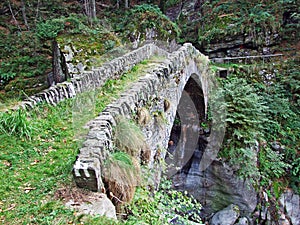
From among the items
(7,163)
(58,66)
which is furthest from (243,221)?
(58,66)

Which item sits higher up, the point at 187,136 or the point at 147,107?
the point at 147,107

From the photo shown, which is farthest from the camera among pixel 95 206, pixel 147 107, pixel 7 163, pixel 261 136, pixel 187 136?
pixel 187 136

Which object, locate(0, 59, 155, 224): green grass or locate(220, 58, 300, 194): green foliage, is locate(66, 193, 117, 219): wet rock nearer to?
locate(0, 59, 155, 224): green grass

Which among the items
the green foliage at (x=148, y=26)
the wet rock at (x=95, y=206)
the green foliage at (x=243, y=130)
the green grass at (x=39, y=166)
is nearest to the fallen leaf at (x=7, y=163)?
the green grass at (x=39, y=166)

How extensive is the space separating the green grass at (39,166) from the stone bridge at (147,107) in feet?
1.07

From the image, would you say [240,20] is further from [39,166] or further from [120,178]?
[39,166]

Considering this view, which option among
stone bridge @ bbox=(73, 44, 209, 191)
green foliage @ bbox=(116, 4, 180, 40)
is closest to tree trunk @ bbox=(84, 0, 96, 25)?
green foliage @ bbox=(116, 4, 180, 40)

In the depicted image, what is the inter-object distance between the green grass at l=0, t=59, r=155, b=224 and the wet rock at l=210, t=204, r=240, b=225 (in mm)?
7268

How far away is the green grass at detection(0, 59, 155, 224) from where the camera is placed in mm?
2004

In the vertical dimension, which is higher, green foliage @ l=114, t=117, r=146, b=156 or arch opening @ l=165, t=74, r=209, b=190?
green foliage @ l=114, t=117, r=146, b=156

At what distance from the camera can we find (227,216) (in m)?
9.13

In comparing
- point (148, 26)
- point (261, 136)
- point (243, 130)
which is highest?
point (148, 26)

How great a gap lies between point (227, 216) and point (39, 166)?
27.4ft

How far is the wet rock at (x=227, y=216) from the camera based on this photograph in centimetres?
902
